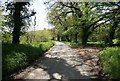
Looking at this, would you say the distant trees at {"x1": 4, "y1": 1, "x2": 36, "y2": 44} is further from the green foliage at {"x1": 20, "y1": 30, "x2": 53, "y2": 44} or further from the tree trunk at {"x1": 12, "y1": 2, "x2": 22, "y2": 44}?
the green foliage at {"x1": 20, "y1": 30, "x2": 53, "y2": 44}

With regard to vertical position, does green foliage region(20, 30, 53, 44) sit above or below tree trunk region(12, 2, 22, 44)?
below

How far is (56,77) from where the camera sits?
34.3 ft

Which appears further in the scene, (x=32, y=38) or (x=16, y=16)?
(x=32, y=38)

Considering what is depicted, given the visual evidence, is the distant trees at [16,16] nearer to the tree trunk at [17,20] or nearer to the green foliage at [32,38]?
the tree trunk at [17,20]

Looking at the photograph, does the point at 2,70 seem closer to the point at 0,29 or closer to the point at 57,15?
the point at 0,29

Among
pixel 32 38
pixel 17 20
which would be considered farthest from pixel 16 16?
pixel 32 38

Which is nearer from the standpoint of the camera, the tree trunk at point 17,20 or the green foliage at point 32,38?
the tree trunk at point 17,20

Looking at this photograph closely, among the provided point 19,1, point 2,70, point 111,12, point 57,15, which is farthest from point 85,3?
point 2,70

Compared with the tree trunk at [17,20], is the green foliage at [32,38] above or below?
below

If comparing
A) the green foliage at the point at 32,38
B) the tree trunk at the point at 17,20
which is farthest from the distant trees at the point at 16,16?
the green foliage at the point at 32,38

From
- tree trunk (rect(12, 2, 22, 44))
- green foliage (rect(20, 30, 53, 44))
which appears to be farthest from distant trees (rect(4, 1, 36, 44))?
green foliage (rect(20, 30, 53, 44))

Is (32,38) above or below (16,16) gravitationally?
below

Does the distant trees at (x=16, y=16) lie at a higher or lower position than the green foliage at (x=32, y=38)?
higher

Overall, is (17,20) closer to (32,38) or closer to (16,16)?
(16,16)
